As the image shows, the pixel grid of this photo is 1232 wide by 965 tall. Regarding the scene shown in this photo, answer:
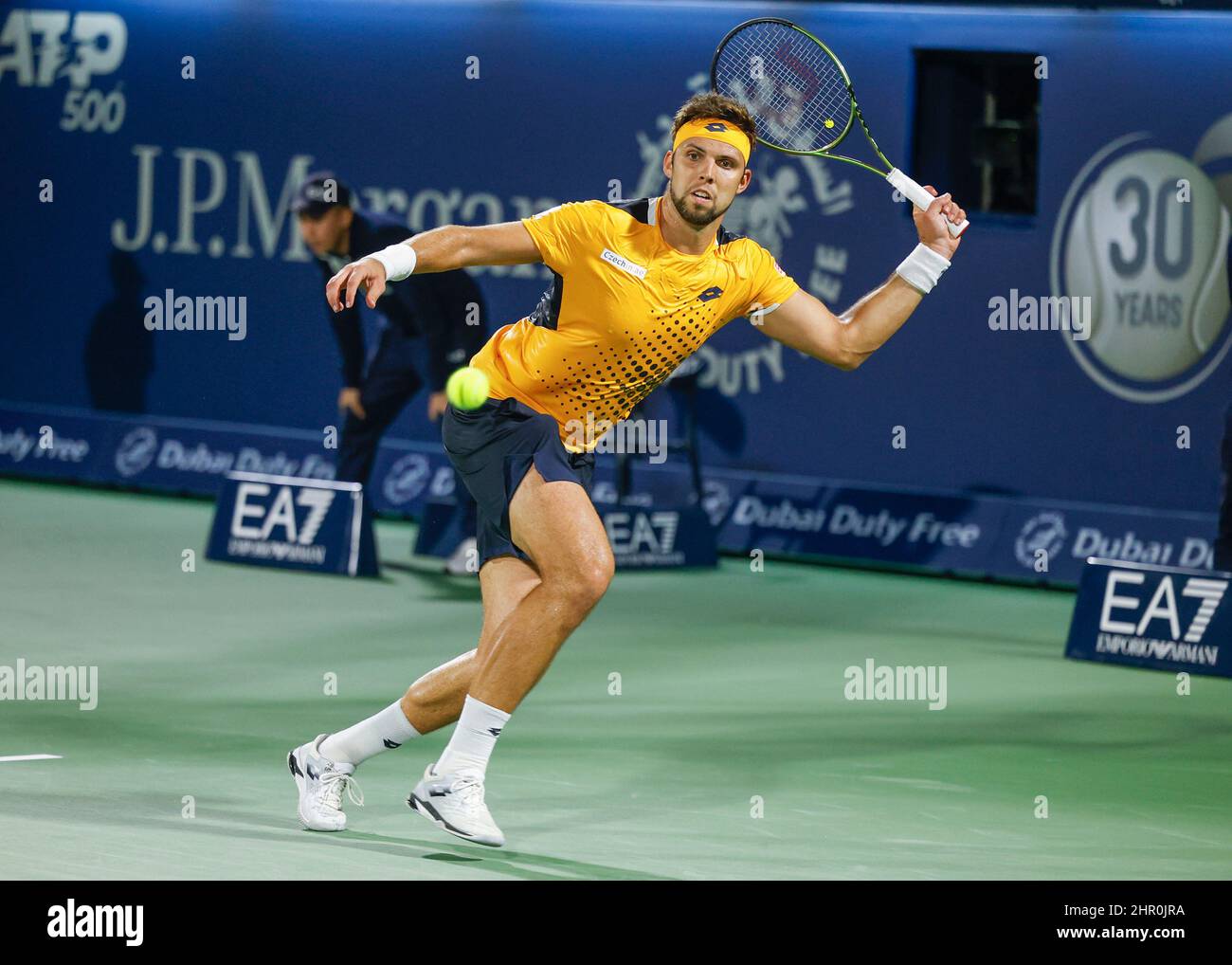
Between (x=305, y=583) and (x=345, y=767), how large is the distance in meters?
5.46

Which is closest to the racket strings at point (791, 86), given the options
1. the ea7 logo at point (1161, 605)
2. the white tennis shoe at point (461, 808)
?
the white tennis shoe at point (461, 808)

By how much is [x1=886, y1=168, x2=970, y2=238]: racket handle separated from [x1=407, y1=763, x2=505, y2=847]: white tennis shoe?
2.13 metres

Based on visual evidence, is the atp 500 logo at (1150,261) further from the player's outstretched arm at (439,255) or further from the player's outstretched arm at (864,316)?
the player's outstretched arm at (439,255)

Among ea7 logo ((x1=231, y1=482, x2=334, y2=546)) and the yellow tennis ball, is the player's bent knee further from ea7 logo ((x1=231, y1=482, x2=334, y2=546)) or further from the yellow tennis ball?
ea7 logo ((x1=231, y1=482, x2=334, y2=546))

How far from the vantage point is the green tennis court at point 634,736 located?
21.4ft

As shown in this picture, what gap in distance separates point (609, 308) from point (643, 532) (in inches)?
257

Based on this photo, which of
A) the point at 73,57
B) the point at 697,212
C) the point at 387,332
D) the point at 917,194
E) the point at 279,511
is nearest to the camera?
the point at 697,212

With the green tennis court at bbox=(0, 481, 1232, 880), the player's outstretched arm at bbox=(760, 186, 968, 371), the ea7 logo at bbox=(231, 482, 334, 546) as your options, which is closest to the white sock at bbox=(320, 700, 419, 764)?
the green tennis court at bbox=(0, 481, 1232, 880)

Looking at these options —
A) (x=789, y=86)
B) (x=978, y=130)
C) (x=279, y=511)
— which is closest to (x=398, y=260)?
(x=789, y=86)

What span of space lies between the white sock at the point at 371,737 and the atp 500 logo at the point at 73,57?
1029 centimetres

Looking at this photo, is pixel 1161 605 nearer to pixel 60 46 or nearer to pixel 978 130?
pixel 978 130

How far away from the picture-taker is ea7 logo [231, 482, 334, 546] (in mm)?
12469

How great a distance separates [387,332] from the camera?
13266mm
